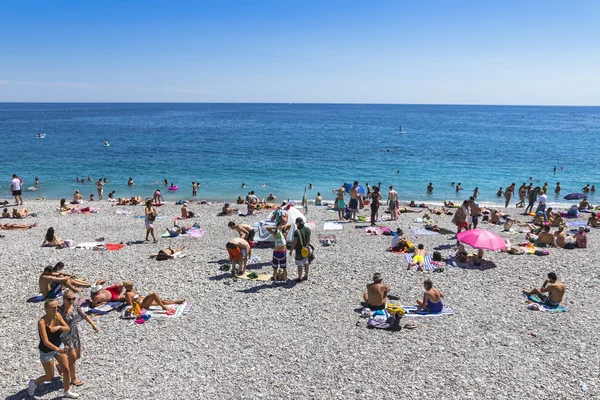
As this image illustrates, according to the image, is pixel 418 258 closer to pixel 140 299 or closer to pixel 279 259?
pixel 279 259

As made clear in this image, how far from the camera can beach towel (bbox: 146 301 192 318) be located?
9.99 meters

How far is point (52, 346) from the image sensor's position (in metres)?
6.69

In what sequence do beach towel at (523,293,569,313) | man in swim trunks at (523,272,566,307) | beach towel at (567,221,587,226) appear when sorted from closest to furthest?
beach towel at (523,293,569,313) → man in swim trunks at (523,272,566,307) → beach towel at (567,221,587,226)

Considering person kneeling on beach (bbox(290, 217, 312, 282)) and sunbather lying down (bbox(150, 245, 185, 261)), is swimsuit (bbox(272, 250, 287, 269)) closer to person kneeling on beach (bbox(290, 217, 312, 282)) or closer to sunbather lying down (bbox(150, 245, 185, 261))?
person kneeling on beach (bbox(290, 217, 312, 282))

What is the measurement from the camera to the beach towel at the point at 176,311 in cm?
999

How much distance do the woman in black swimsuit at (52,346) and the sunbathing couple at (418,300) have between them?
21.5 ft

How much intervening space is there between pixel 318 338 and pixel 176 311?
144 inches

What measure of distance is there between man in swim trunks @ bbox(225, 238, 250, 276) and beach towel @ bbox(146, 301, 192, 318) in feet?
7.37

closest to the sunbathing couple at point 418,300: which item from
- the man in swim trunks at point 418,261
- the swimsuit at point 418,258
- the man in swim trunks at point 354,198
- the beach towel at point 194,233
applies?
the man in swim trunks at point 418,261

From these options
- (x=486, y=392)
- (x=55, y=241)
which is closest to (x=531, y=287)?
(x=486, y=392)

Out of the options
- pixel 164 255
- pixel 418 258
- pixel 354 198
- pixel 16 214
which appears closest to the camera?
pixel 418 258

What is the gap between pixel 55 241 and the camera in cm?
1559

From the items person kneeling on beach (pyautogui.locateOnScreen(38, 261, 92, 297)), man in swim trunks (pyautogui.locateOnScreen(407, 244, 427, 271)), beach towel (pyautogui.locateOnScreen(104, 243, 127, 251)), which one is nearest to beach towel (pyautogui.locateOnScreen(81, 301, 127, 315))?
person kneeling on beach (pyautogui.locateOnScreen(38, 261, 92, 297))

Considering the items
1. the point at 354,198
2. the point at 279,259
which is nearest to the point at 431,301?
the point at 279,259
